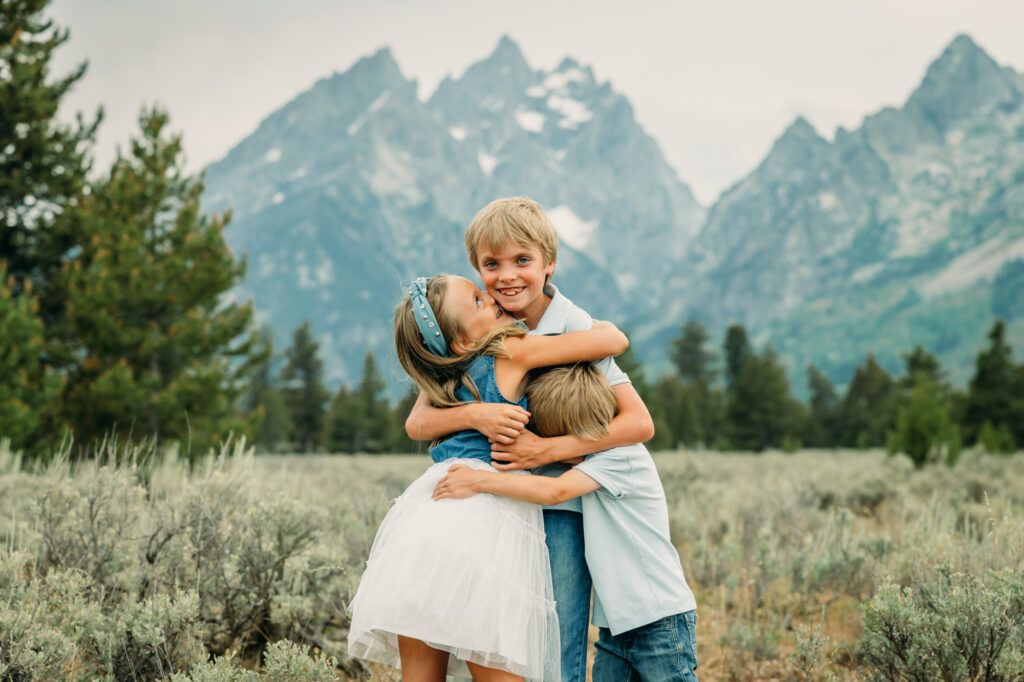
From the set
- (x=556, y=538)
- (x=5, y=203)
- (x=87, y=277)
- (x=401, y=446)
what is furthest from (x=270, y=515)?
(x=401, y=446)

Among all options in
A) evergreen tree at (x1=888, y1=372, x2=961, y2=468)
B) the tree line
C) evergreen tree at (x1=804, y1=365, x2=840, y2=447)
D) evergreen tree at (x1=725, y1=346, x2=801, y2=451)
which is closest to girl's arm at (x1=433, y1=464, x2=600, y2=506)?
evergreen tree at (x1=888, y1=372, x2=961, y2=468)

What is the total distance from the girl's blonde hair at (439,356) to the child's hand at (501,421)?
0.11m

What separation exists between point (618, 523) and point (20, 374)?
11738mm

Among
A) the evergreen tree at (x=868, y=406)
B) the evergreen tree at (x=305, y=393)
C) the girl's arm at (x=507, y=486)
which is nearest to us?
the girl's arm at (x=507, y=486)

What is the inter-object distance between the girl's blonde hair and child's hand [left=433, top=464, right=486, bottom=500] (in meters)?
0.26

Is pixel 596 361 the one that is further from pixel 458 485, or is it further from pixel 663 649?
pixel 663 649

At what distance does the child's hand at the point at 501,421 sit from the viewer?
7.91ft

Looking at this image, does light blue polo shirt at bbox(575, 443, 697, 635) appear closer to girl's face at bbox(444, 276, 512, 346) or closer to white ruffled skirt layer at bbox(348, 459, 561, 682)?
white ruffled skirt layer at bbox(348, 459, 561, 682)

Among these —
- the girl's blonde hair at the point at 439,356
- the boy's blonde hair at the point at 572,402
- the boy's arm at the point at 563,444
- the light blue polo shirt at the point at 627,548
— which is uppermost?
the girl's blonde hair at the point at 439,356

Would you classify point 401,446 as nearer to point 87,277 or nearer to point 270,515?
point 87,277

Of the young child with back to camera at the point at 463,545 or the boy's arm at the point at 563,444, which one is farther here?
the boy's arm at the point at 563,444

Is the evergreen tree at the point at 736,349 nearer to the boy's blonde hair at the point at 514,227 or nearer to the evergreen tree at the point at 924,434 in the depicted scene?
the evergreen tree at the point at 924,434

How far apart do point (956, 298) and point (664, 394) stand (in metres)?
175

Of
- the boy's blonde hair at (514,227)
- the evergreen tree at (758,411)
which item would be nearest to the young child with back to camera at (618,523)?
the boy's blonde hair at (514,227)
